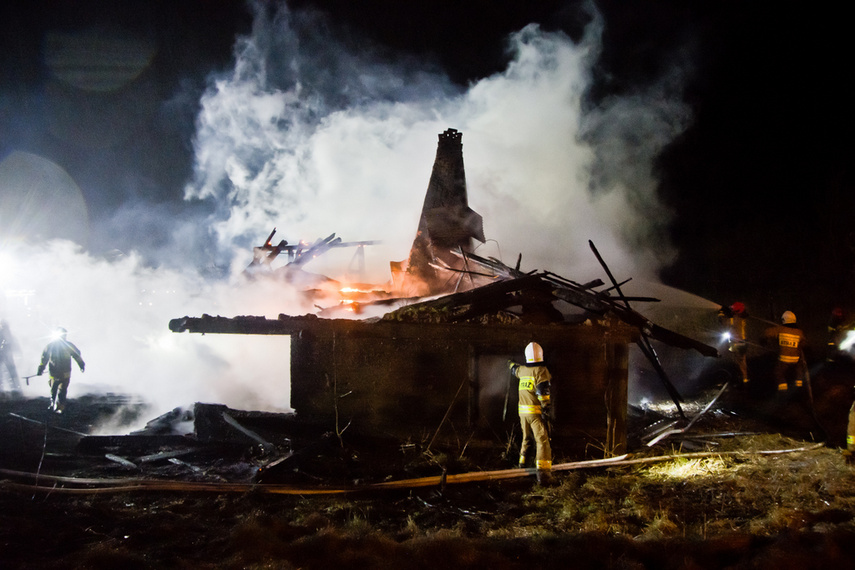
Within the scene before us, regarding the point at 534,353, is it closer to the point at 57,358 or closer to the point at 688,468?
the point at 688,468

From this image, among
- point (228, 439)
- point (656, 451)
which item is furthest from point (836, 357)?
point (228, 439)

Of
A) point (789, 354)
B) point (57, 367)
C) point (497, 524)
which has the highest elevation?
point (789, 354)

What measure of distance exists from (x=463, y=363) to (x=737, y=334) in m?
8.12

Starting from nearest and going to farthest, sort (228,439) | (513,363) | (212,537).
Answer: (212,537) < (513,363) < (228,439)

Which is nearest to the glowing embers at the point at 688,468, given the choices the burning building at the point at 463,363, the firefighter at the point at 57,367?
the burning building at the point at 463,363

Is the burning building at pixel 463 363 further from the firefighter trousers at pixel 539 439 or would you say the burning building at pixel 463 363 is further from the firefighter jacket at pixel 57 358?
the firefighter jacket at pixel 57 358

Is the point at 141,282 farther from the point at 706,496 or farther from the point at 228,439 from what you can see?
the point at 706,496

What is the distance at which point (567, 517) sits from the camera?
4832 mm

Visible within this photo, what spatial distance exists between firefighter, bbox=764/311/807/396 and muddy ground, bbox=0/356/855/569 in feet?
3.31

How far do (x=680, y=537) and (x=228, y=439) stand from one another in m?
6.68

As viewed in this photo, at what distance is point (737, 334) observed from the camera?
1099 centimetres

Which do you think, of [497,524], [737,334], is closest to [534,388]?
[497,524]

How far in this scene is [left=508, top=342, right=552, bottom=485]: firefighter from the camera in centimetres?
589

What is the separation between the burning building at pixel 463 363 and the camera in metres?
6.83
